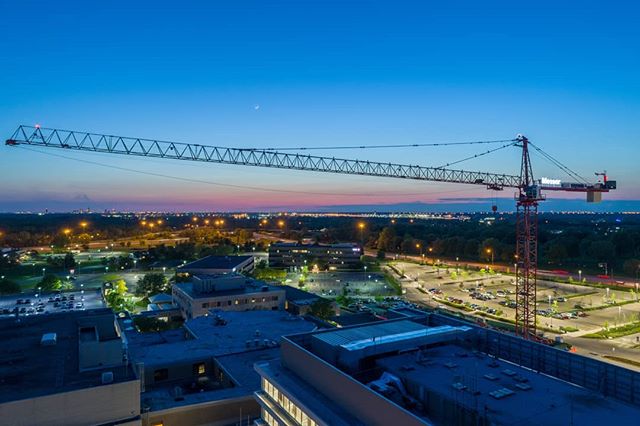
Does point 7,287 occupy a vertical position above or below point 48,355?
below

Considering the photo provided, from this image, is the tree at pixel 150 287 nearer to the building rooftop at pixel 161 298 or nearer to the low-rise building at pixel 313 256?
the building rooftop at pixel 161 298

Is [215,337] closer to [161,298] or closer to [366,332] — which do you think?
[366,332]

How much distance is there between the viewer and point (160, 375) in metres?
Result: 17.5

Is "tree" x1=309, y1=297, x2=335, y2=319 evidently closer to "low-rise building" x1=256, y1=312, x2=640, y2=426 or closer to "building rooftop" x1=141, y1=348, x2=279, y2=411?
"building rooftop" x1=141, y1=348, x2=279, y2=411

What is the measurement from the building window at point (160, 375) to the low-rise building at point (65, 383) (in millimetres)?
2817

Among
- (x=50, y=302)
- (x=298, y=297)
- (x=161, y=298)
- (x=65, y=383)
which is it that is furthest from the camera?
(x=161, y=298)

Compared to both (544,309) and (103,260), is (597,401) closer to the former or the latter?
(544,309)

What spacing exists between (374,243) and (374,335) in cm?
7860

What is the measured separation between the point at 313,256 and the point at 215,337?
39600mm

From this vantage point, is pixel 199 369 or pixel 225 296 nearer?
pixel 199 369

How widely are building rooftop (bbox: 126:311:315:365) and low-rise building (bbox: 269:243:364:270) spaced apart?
1328 inches

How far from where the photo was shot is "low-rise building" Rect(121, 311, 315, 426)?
45.4 feet

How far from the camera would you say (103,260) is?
209 feet

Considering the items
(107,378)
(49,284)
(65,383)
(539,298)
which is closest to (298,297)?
(539,298)
